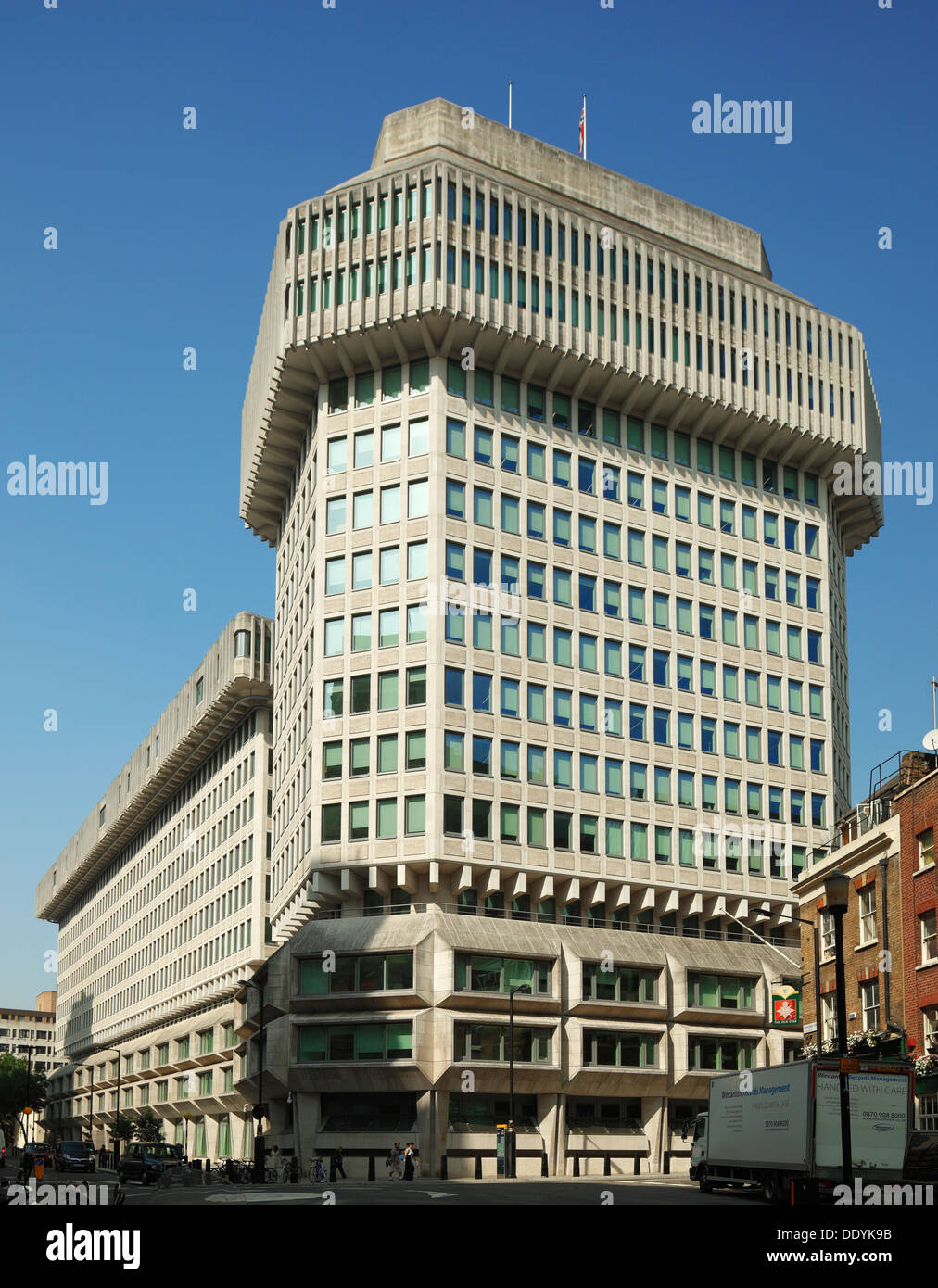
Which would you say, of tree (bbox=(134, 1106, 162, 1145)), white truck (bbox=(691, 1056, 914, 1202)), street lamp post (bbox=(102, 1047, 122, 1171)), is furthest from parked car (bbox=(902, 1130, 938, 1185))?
tree (bbox=(134, 1106, 162, 1145))

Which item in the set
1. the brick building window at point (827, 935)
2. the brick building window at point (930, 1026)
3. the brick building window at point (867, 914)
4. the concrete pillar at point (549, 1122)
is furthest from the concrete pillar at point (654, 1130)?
the brick building window at point (930, 1026)

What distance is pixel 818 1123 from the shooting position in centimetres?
3562

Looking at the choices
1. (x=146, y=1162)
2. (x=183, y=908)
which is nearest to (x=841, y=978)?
(x=146, y=1162)

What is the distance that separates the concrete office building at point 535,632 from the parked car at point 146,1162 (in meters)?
6.79

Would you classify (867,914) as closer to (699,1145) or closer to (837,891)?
(699,1145)

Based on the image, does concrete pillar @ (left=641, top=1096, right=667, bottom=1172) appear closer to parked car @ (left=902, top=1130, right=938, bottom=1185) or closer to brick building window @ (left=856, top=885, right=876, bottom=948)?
brick building window @ (left=856, top=885, right=876, bottom=948)

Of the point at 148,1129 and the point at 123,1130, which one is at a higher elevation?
the point at 148,1129

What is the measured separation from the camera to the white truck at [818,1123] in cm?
3481

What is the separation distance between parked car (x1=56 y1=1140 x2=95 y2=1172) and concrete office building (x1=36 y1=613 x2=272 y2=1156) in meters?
9.45

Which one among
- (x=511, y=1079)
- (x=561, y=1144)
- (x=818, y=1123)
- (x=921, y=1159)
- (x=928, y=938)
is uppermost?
(x=928, y=938)

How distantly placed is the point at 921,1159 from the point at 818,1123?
263 cm

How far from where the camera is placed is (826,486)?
91812 mm

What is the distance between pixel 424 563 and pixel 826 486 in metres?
30.6
